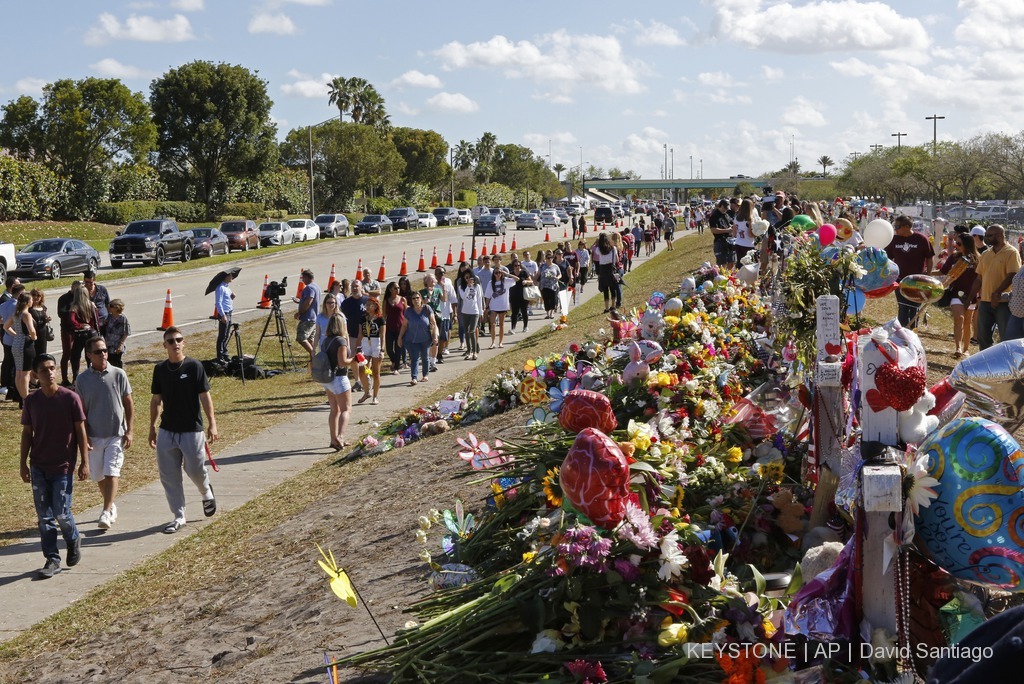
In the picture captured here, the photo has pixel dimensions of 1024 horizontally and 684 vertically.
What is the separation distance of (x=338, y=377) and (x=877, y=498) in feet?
28.9

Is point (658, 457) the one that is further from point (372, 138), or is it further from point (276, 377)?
point (372, 138)

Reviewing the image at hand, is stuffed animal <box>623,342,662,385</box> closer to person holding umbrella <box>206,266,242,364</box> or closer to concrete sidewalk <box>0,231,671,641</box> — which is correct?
concrete sidewalk <box>0,231,671,641</box>

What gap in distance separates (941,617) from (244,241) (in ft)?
142

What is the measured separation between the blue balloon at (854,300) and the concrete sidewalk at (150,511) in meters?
6.06

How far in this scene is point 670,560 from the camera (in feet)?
13.8

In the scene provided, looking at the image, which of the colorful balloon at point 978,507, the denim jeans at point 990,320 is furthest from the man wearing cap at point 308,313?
the colorful balloon at point 978,507

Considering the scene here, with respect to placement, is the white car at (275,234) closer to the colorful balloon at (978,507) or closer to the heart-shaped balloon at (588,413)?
the heart-shaped balloon at (588,413)

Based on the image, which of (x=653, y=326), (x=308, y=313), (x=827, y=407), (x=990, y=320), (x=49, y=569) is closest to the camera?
(x=827, y=407)

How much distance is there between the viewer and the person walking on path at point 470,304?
18.3 m

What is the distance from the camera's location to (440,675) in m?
4.41

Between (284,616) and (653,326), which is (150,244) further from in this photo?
(284,616)

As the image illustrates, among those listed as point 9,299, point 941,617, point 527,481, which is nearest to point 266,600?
point 527,481

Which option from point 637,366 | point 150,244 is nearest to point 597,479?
point 637,366

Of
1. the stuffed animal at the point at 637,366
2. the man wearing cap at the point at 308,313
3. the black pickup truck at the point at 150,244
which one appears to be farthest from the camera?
the black pickup truck at the point at 150,244
